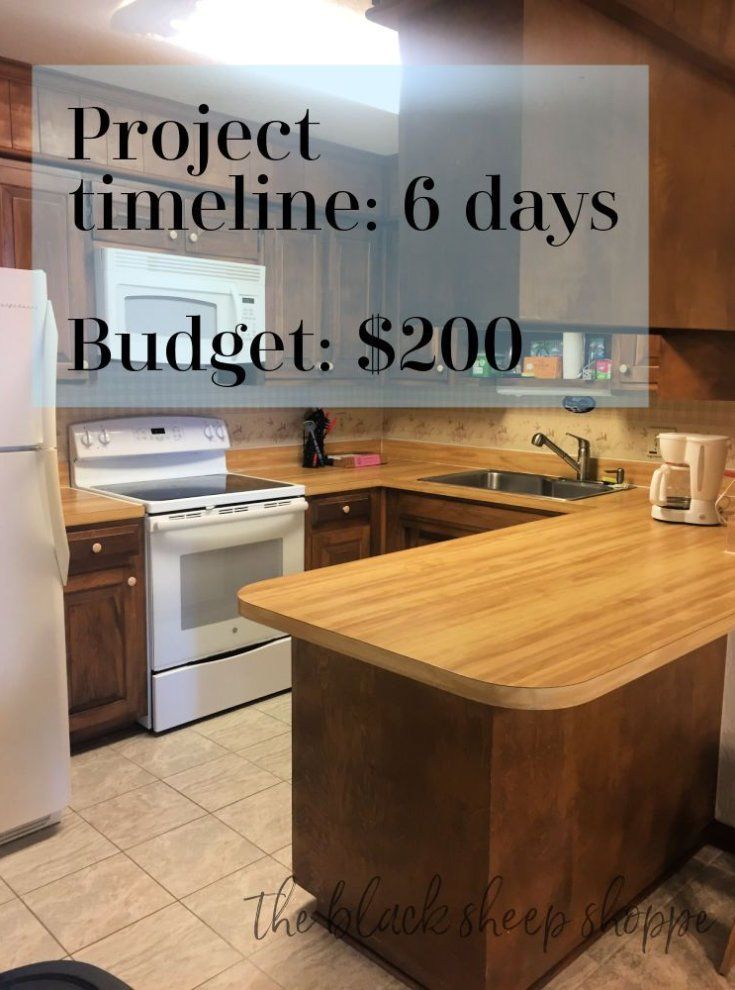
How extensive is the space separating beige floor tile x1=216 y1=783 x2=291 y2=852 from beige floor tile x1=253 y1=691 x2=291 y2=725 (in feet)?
1.80

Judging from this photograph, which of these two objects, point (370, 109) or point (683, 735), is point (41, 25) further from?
point (683, 735)

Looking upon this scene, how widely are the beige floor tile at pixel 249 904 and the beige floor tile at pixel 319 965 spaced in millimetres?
31

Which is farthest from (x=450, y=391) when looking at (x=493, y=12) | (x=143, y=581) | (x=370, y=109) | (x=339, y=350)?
(x=493, y=12)

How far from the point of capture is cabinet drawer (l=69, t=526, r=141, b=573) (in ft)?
9.15

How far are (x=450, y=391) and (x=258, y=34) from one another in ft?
6.48

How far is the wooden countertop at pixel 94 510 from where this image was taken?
278 centimetres

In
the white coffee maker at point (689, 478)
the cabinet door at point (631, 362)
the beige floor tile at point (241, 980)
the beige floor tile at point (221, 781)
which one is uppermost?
the cabinet door at point (631, 362)

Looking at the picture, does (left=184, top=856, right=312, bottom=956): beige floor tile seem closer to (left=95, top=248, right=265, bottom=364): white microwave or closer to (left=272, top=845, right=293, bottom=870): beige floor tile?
(left=272, top=845, right=293, bottom=870): beige floor tile

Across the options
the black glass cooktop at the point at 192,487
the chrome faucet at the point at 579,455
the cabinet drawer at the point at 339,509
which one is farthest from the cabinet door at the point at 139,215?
the chrome faucet at the point at 579,455

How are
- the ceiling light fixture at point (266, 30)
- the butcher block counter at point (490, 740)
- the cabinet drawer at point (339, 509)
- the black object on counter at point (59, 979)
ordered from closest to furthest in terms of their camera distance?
1. the black object on counter at point (59, 979)
2. the butcher block counter at point (490, 740)
3. the ceiling light fixture at point (266, 30)
4. the cabinet drawer at point (339, 509)

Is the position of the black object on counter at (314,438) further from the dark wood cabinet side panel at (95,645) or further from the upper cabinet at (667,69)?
the upper cabinet at (667,69)

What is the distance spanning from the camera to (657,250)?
1.92 m

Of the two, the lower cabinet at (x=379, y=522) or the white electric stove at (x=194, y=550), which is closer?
the white electric stove at (x=194, y=550)

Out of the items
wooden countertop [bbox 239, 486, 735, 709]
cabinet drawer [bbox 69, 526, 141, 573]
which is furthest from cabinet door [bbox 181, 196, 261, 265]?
wooden countertop [bbox 239, 486, 735, 709]
